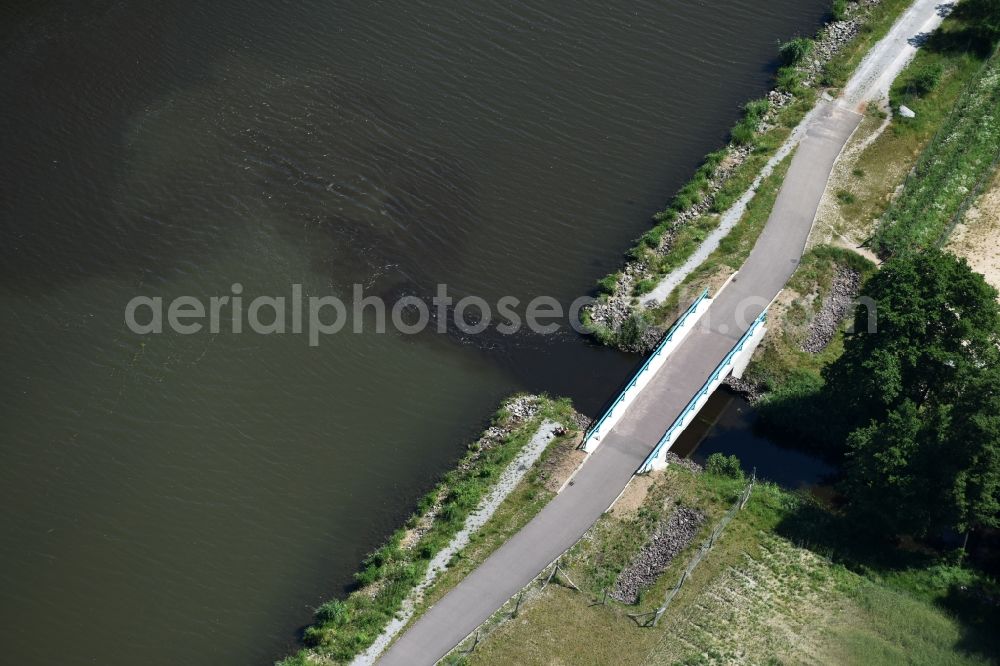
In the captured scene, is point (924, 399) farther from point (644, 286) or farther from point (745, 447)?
point (644, 286)

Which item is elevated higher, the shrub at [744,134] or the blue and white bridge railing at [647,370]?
the shrub at [744,134]

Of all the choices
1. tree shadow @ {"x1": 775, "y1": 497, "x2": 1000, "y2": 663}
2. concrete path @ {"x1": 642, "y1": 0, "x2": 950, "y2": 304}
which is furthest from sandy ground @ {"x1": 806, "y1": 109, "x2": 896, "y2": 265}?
tree shadow @ {"x1": 775, "y1": 497, "x2": 1000, "y2": 663}

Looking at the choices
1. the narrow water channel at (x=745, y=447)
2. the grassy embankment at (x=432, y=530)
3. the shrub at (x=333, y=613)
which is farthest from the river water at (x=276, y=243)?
the narrow water channel at (x=745, y=447)

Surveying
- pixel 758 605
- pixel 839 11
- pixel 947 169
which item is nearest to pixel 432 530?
pixel 758 605

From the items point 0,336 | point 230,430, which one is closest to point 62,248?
point 0,336

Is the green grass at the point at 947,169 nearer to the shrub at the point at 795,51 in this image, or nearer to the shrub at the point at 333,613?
the shrub at the point at 795,51

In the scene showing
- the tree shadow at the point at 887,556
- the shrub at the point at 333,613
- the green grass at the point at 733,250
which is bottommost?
the shrub at the point at 333,613
